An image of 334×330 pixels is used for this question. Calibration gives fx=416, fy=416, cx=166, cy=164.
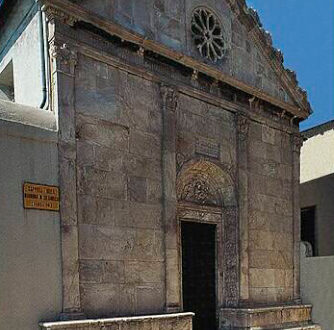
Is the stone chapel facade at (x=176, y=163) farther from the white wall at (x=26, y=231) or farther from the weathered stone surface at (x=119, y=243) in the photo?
the white wall at (x=26, y=231)

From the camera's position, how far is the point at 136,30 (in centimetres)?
672

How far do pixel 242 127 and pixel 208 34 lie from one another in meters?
1.95

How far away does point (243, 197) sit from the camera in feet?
27.3

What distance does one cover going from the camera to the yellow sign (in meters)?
5.21

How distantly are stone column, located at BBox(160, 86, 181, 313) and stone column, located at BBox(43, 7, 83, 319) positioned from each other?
170cm

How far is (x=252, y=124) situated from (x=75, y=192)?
14.9ft

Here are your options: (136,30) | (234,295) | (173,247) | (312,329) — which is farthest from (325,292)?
(136,30)

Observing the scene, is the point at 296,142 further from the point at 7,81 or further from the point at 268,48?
the point at 7,81

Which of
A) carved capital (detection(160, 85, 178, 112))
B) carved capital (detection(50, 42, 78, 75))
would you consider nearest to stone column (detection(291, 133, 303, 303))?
carved capital (detection(160, 85, 178, 112))

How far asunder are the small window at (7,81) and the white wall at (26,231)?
2.08m

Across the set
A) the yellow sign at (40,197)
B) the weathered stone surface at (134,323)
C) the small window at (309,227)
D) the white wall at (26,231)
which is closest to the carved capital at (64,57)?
the white wall at (26,231)

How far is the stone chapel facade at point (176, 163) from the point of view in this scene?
5.82 metres

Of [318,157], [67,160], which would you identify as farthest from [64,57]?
[318,157]

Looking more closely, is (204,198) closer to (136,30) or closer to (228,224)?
(228,224)
